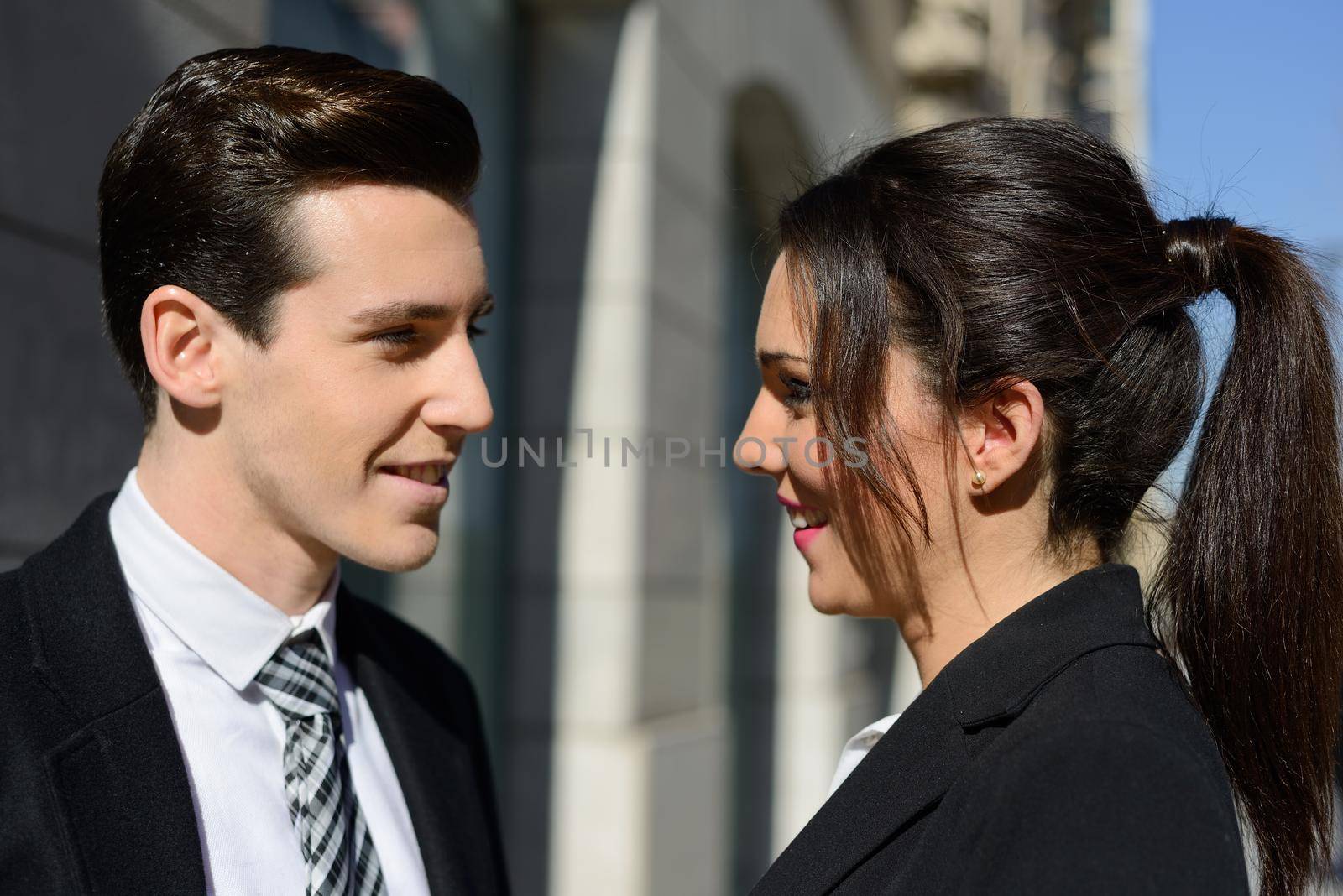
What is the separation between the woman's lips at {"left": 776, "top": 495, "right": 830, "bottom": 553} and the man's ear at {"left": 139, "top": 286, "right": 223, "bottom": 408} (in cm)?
105

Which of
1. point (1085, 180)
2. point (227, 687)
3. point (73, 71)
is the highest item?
point (73, 71)

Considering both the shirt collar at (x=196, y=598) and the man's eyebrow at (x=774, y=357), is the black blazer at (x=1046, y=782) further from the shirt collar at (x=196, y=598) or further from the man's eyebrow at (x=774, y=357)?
the shirt collar at (x=196, y=598)

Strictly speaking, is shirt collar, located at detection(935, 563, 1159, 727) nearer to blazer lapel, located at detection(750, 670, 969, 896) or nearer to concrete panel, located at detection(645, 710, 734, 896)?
blazer lapel, located at detection(750, 670, 969, 896)

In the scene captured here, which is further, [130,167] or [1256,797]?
[130,167]

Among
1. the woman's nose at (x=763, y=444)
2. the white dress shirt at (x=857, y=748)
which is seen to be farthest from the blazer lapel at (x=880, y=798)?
the woman's nose at (x=763, y=444)

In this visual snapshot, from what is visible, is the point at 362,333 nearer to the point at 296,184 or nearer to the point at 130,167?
the point at 296,184

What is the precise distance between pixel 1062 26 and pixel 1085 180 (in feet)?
78.8

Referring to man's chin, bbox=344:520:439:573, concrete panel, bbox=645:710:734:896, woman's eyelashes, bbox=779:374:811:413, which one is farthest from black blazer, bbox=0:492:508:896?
concrete panel, bbox=645:710:734:896

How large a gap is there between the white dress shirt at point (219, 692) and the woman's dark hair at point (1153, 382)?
1.06 m

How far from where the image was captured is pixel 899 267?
1.88 meters

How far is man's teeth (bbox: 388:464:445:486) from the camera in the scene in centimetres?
216

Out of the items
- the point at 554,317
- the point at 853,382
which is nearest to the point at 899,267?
the point at 853,382

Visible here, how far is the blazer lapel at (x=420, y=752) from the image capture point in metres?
2.25

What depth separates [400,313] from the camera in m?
2.07
